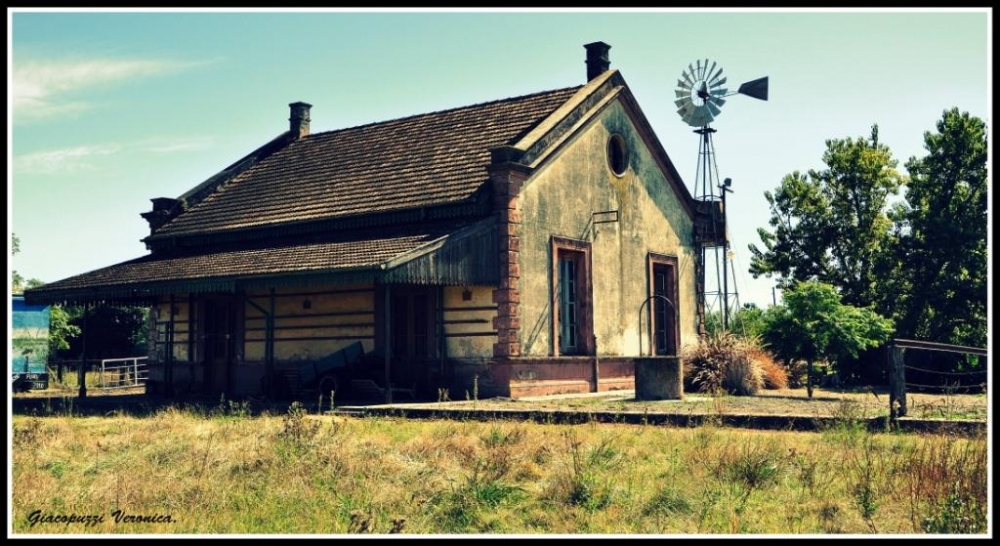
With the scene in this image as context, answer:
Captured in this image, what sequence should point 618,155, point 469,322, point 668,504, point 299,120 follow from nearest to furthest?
point 668,504, point 469,322, point 618,155, point 299,120

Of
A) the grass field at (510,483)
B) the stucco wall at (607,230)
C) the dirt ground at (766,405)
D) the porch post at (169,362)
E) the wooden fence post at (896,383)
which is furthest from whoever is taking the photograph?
the porch post at (169,362)

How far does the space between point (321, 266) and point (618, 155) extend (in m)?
8.87

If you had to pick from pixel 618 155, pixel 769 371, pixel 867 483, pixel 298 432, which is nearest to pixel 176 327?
pixel 618 155

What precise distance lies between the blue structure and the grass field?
62.3 ft

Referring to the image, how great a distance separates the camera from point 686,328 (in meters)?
27.0

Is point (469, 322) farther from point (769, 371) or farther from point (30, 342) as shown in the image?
point (30, 342)

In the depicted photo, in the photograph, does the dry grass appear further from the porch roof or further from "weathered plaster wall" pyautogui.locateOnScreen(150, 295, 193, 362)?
"weathered plaster wall" pyautogui.locateOnScreen(150, 295, 193, 362)

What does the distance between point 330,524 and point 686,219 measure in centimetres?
2083

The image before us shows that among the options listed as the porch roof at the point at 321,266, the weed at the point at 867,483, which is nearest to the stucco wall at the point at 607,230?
the porch roof at the point at 321,266

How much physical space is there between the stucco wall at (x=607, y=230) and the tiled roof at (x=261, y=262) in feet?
6.82

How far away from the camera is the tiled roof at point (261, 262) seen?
19.2 metres

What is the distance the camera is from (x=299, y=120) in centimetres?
3003

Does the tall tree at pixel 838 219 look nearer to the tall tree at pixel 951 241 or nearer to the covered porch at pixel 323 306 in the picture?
the tall tree at pixel 951 241

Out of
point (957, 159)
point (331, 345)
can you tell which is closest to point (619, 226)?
point (331, 345)
